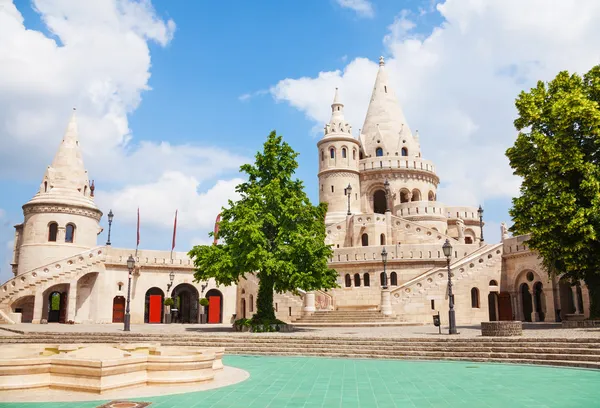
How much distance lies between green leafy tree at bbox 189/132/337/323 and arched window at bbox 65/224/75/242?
1800 cm

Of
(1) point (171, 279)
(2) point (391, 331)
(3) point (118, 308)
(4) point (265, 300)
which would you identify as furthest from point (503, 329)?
(3) point (118, 308)

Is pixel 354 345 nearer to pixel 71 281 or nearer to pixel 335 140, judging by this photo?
pixel 71 281

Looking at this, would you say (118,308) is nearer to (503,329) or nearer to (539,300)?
(503,329)

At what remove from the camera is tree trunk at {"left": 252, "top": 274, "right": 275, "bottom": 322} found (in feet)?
84.3

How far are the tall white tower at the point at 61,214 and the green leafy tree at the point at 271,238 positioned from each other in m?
17.8

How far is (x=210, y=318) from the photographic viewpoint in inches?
1620

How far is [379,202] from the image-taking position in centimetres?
5844

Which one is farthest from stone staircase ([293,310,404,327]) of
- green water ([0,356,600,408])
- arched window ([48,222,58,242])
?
arched window ([48,222,58,242])

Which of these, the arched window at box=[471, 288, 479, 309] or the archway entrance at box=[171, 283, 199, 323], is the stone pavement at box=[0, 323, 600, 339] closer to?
the arched window at box=[471, 288, 479, 309]

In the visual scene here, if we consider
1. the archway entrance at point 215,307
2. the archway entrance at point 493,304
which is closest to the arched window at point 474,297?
the archway entrance at point 493,304

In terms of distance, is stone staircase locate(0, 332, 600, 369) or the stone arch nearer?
stone staircase locate(0, 332, 600, 369)

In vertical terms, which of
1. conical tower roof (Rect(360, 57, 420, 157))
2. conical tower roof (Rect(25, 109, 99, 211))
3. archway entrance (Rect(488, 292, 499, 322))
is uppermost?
conical tower roof (Rect(360, 57, 420, 157))

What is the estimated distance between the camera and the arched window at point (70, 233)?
39344 millimetres

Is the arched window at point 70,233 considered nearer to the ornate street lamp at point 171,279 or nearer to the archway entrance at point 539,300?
the ornate street lamp at point 171,279
